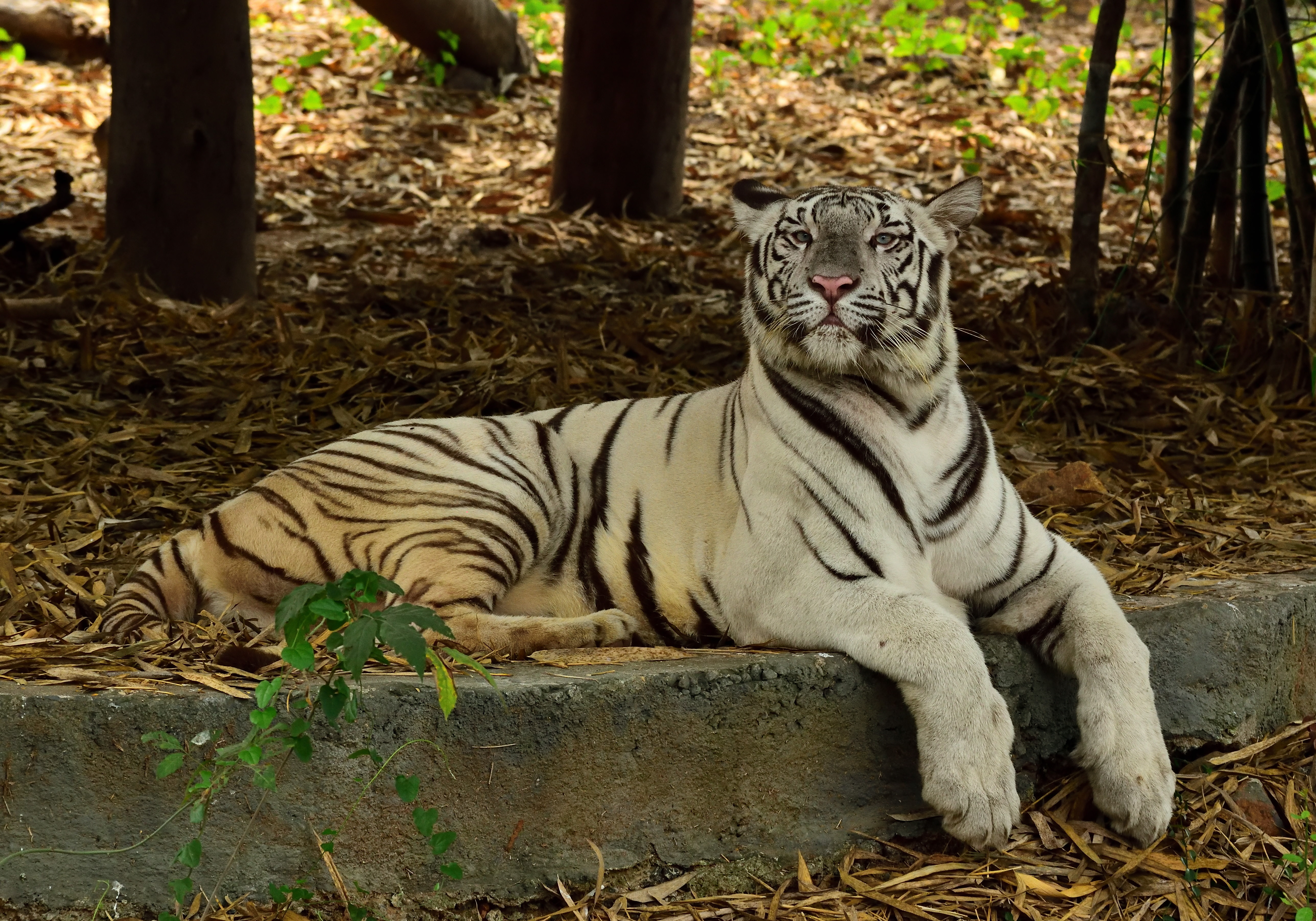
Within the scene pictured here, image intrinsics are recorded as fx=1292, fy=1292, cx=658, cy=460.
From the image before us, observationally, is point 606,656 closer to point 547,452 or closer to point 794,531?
point 794,531

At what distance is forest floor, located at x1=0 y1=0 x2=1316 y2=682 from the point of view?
12.7ft

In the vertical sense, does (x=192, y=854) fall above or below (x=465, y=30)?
below

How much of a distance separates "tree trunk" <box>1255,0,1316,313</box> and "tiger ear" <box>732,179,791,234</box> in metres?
2.07

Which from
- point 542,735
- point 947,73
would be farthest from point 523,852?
point 947,73

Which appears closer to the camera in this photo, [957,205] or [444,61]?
[957,205]

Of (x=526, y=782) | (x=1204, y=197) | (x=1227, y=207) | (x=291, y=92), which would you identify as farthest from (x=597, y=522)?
(x=291, y=92)

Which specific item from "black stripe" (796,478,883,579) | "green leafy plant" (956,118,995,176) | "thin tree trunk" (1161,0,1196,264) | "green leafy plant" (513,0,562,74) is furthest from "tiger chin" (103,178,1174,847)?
"green leafy plant" (513,0,562,74)

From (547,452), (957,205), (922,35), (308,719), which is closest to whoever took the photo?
(308,719)

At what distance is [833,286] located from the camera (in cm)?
286

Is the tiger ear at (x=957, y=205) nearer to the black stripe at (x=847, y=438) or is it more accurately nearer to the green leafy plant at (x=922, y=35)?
the black stripe at (x=847, y=438)

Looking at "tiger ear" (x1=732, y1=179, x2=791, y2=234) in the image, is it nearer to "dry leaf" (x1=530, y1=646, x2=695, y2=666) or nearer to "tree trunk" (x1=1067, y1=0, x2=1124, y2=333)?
"dry leaf" (x1=530, y1=646, x2=695, y2=666)

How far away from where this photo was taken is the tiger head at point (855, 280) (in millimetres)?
2875

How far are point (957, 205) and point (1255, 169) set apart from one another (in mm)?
2660

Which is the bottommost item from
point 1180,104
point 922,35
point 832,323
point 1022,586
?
point 1022,586
